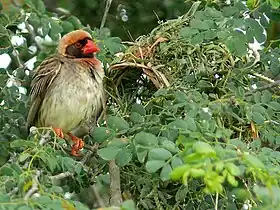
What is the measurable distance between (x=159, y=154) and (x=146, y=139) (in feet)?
0.75

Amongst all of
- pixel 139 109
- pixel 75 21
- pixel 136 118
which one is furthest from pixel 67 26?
pixel 136 118

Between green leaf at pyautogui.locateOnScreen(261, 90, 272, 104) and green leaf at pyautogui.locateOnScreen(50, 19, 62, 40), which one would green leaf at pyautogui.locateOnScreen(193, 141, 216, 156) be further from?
green leaf at pyautogui.locateOnScreen(50, 19, 62, 40)

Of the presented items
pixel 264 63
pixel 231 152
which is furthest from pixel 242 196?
pixel 264 63

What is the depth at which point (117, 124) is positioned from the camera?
292 centimetres

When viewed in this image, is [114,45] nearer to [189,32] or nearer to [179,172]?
[189,32]

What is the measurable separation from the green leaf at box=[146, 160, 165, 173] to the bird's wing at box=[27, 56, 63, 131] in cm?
156

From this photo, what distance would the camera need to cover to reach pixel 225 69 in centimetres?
335

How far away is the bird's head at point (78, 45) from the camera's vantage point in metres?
3.79

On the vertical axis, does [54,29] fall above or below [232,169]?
below

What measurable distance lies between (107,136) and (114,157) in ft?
0.57

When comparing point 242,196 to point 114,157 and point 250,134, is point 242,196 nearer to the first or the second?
Result: point 114,157

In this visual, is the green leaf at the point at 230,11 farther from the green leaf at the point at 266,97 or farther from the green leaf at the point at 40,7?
the green leaf at the point at 40,7

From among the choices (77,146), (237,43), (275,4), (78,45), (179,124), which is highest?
(275,4)

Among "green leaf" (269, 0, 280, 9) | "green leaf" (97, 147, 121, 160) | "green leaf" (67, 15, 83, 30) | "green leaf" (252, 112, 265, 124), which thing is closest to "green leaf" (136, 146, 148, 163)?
"green leaf" (97, 147, 121, 160)
